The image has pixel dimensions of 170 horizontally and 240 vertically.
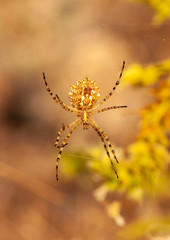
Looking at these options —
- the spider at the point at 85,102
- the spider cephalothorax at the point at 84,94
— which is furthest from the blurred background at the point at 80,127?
the spider cephalothorax at the point at 84,94

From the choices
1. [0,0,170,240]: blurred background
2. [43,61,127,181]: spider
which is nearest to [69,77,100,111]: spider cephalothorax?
[43,61,127,181]: spider

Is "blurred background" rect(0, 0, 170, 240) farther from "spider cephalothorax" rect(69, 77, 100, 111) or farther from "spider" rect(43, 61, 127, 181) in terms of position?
"spider cephalothorax" rect(69, 77, 100, 111)

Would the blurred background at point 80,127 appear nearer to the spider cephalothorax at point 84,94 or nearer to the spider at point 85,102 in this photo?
the spider at point 85,102

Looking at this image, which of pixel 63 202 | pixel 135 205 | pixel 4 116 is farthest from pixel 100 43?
pixel 135 205

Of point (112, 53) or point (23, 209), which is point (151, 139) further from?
point (112, 53)

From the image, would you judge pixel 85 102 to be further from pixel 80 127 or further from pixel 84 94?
pixel 80 127

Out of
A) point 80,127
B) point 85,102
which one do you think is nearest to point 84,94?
point 85,102
